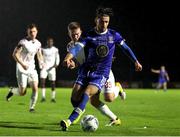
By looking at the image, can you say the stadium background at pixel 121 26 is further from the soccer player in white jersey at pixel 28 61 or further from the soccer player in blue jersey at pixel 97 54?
the soccer player in blue jersey at pixel 97 54

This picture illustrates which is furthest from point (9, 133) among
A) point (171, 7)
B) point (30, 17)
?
point (171, 7)

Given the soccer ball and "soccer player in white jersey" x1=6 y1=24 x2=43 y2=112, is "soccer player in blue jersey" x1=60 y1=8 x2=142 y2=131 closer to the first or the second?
the soccer ball

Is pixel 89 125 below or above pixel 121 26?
above

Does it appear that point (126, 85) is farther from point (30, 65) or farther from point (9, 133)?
point (9, 133)

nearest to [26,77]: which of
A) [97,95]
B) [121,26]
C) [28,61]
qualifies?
[28,61]

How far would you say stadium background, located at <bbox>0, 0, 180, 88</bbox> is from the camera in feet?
160

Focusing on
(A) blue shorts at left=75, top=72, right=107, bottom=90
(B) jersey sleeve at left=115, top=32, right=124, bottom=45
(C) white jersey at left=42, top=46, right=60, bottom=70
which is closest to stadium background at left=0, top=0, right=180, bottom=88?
(C) white jersey at left=42, top=46, right=60, bottom=70

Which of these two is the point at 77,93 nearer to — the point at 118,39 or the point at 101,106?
the point at 101,106

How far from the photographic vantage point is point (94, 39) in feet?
31.2

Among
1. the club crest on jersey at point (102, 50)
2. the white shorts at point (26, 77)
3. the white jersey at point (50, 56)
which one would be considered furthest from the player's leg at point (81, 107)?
the white jersey at point (50, 56)

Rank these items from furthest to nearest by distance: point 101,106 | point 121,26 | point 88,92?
point 121,26, point 101,106, point 88,92

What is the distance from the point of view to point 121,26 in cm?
5181

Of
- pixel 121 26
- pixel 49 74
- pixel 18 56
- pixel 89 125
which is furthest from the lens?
pixel 121 26

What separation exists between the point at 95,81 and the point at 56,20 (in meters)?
41.7
